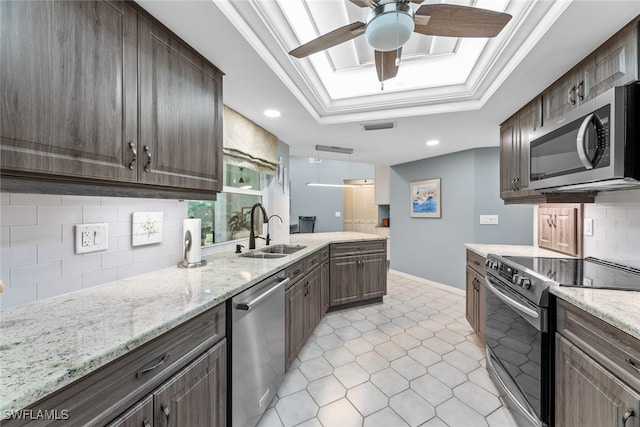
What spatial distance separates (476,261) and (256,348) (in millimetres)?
2046

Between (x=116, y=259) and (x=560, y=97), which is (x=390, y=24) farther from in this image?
(x=116, y=259)

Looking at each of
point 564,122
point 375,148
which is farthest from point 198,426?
point 375,148

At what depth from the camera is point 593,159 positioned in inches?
49.5

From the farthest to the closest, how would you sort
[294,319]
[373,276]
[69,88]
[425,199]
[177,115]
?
[425,199]
[373,276]
[294,319]
[177,115]
[69,88]

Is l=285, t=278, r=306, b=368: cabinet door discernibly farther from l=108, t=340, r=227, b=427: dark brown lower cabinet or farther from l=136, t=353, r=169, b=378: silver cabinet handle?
l=136, t=353, r=169, b=378: silver cabinet handle

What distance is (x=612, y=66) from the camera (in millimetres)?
1356

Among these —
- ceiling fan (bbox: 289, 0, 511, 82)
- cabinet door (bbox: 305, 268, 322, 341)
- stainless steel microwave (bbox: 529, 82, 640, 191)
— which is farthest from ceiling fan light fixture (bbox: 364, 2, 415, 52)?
cabinet door (bbox: 305, 268, 322, 341)

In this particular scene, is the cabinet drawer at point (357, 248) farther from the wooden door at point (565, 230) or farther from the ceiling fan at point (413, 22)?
the ceiling fan at point (413, 22)

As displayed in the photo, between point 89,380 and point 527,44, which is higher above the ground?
point 527,44

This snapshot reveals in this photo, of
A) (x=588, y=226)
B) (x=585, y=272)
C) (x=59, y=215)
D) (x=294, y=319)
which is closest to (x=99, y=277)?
(x=59, y=215)

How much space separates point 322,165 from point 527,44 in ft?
23.3

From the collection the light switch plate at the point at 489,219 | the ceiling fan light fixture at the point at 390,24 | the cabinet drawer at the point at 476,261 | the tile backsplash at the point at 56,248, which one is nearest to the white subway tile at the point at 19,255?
the tile backsplash at the point at 56,248

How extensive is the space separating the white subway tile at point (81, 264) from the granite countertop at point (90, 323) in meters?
0.09

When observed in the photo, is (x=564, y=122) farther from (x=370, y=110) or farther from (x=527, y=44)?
(x=370, y=110)
